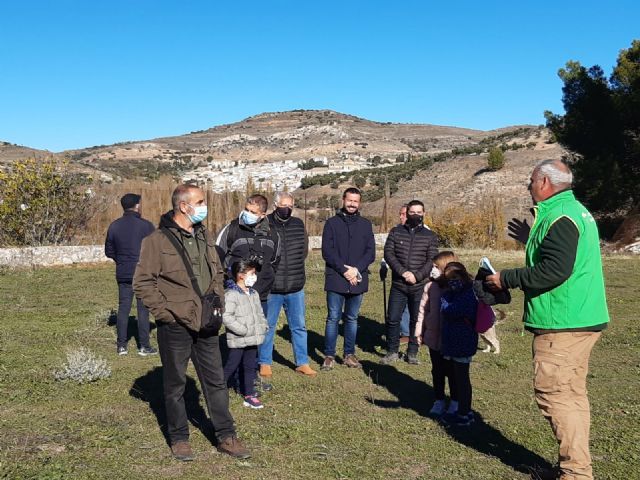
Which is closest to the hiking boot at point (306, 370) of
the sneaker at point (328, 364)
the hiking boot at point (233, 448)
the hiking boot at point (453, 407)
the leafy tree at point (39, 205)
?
the sneaker at point (328, 364)

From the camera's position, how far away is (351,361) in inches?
284

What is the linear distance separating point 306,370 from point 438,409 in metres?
1.80

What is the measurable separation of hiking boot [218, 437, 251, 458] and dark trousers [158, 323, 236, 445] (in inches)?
1.5

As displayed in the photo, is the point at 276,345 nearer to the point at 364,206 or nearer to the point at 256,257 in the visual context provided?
the point at 256,257

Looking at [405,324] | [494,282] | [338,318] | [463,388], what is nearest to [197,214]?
[494,282]

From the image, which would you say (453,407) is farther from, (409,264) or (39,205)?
(39,205)

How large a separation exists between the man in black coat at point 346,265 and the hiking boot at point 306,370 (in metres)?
0.23

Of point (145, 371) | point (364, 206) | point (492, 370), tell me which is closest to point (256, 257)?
point (145, 371)

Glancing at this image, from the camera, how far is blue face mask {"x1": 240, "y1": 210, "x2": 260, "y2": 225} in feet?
19.7

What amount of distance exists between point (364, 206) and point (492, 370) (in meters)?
31.4

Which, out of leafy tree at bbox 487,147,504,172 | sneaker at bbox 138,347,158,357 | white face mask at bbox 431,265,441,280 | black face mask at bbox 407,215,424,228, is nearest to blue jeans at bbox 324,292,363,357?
black face mask at bbox 407,215,424,228

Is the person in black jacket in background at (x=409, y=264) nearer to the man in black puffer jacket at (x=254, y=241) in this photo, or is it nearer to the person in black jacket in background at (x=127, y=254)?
the man in black puffer jacket at (x=254, y=241)

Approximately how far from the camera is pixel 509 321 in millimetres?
9875

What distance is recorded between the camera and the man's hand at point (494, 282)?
12.6 feet
